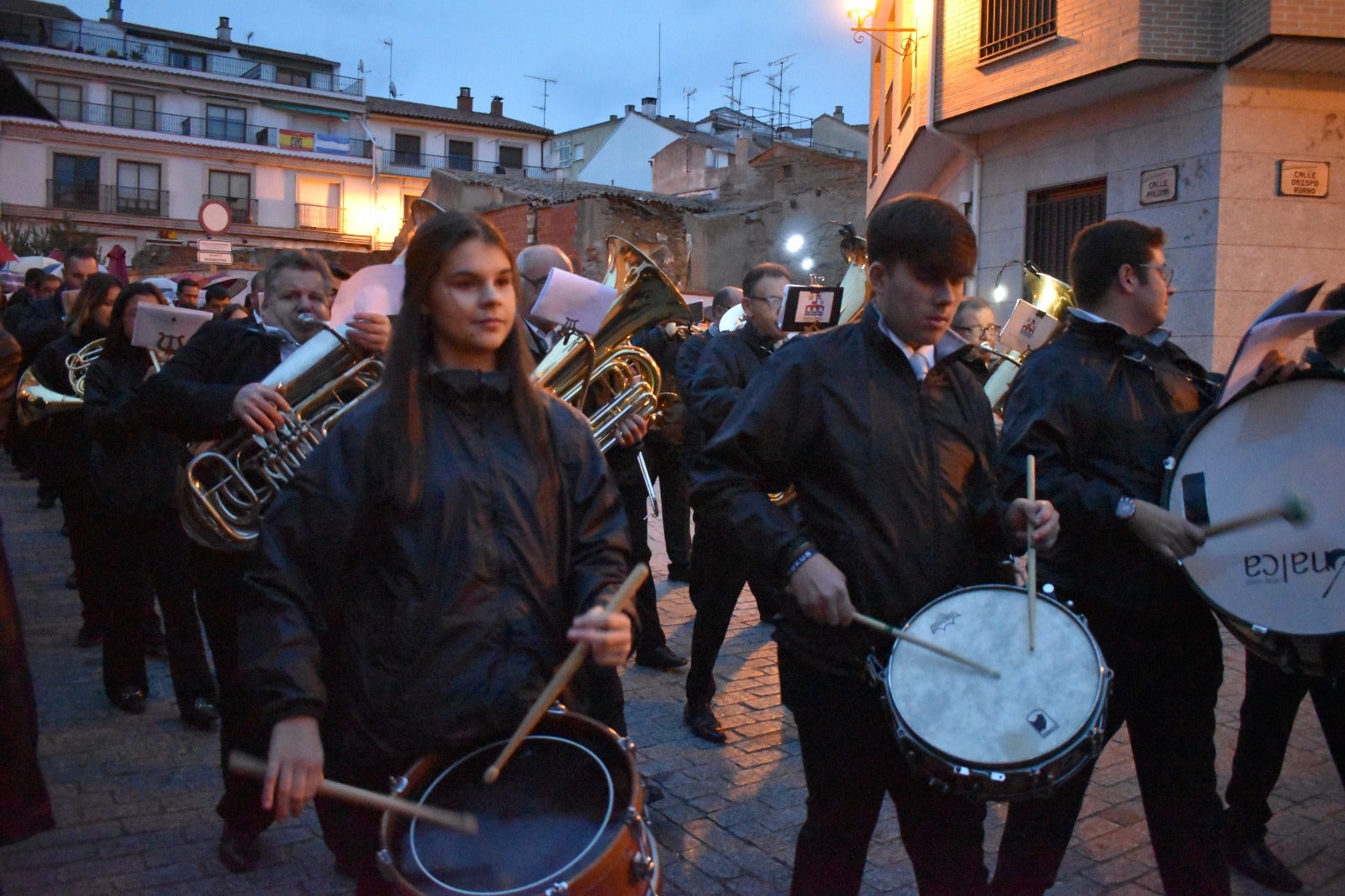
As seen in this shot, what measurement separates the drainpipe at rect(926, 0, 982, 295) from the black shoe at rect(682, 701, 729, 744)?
9.55 meters

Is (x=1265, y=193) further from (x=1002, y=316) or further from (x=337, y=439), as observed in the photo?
(x=337, y=439)

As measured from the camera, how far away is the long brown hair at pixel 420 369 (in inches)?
87.7

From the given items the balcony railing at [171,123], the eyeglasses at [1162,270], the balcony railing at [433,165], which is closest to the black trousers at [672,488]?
the eyeglasses at [1162,270]

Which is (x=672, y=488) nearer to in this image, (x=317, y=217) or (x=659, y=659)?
(x=659, y=659)

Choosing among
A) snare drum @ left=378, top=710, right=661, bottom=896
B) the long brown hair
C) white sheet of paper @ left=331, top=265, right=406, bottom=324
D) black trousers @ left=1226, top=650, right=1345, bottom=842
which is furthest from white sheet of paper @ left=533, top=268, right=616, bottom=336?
black trousers @ left=1226, top=650, right=1345, bottom=842

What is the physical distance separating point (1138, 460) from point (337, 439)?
83.4 inches

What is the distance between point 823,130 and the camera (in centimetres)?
4684

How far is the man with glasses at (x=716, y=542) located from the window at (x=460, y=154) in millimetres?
59008

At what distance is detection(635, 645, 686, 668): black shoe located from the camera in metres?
6.02

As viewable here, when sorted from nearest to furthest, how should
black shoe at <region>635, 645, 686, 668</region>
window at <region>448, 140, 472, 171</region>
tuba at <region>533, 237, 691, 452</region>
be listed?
1. tuba at <region>533, 237, 691, 452</region>
2. black shoe at <region>635, 645, 686, 668</region>
3. window at <region>448, 140, 472, 171</region>

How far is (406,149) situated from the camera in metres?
60.3

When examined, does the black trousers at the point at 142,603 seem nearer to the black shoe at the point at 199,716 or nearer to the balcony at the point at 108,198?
the black shoe at the point at 199,716

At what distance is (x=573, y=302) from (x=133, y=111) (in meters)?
56.8

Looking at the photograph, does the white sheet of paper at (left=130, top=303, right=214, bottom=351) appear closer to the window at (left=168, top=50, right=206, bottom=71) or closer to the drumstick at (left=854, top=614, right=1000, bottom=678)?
the drumstick at (left=854, top=614, right=1000, bottom=678)
